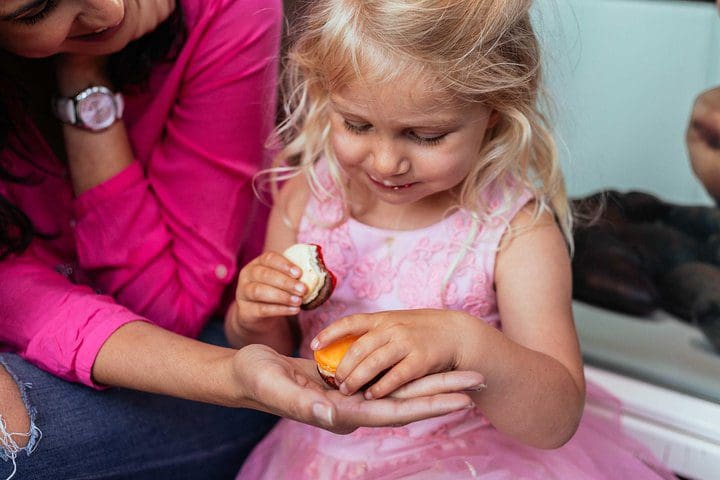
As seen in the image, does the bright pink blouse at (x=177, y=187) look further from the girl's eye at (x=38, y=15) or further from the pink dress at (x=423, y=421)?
the girl's eye at (x=38, y=15)

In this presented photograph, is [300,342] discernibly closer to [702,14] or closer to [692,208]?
[692,208]

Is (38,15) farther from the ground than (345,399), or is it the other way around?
(38,15)

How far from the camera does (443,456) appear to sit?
1.06 metres

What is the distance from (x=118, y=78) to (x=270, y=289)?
401 mm

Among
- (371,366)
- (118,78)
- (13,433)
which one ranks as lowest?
(13,433)

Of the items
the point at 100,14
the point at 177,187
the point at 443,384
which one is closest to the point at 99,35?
the point at 100,14

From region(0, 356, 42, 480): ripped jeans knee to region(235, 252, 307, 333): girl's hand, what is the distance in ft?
0.88

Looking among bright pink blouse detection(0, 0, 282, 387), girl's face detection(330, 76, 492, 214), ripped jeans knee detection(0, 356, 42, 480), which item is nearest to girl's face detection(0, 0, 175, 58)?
bright pink blouse detection(0, 0, 282, 387)

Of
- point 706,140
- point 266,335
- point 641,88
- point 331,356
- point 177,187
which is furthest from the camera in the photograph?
point 641,88

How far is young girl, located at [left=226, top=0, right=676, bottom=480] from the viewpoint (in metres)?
0.92

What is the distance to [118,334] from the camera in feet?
3.48

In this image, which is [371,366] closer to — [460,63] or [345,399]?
[345,399]

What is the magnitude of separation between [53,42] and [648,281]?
99 centimetres

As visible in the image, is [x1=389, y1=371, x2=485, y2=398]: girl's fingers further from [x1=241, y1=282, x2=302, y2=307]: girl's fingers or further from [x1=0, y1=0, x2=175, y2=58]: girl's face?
[x1=0, y1=0, x2=175, y2=58]: girl's face
